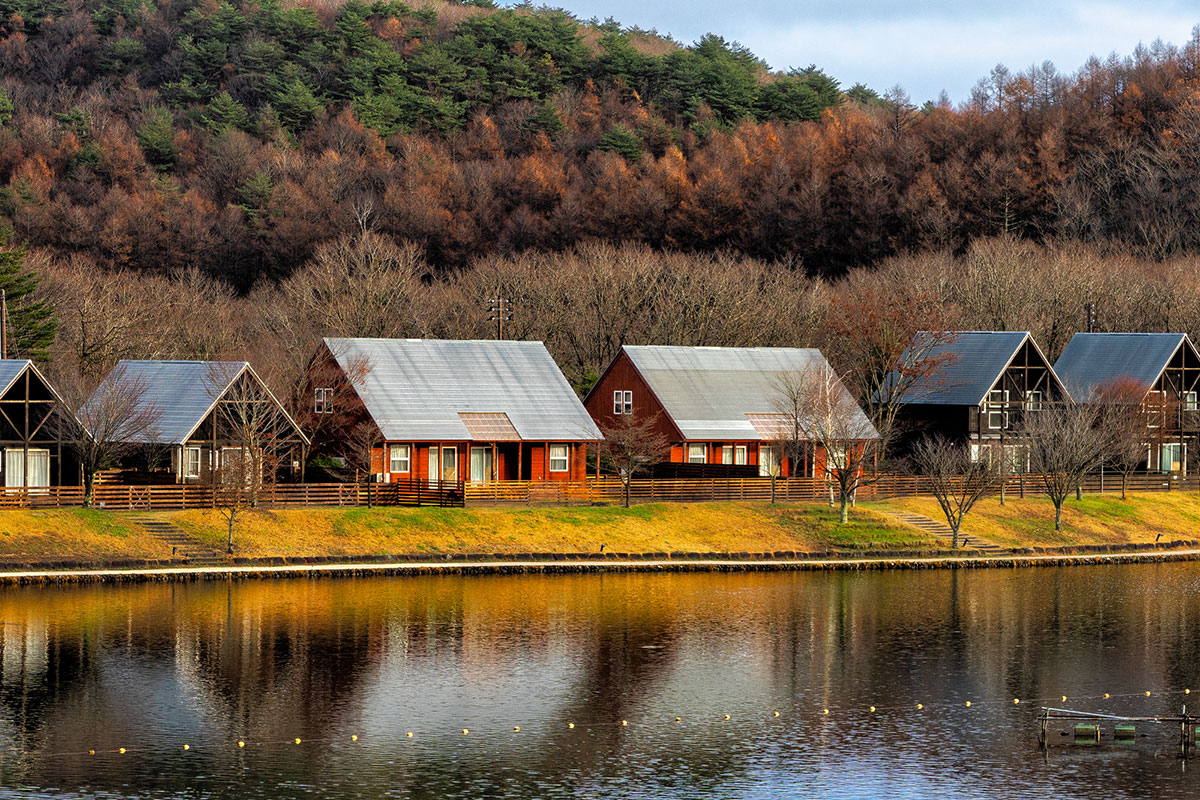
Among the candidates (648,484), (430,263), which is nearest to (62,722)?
(648,484)

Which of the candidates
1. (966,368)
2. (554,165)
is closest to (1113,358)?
(966,368)

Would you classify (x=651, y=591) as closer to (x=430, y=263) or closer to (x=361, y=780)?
(x=361, y=780)

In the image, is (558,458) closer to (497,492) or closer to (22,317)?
(497,492)

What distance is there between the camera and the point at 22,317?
282ft

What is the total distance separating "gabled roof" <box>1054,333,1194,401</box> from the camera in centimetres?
8812

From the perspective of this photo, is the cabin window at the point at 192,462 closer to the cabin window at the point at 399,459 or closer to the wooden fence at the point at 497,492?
the wooden fence at the point at 497,492

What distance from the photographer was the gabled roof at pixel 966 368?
85250 millimetres

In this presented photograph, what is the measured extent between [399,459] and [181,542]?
15.8 m

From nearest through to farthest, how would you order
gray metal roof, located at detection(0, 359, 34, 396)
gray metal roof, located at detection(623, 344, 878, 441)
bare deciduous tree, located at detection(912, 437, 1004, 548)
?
gray metal roof, located at detection(0, 359, 34, 396) → bare deciduous tree, located at detection(912, 437, 1004, 548) → gray metal roof, located at detection(623, 344, 878, 441)

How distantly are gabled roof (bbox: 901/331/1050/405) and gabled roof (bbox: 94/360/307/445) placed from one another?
35.4m

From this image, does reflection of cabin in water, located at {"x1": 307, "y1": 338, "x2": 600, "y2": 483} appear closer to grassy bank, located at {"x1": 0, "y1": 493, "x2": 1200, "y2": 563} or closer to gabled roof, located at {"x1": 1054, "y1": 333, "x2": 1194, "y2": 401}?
grassy bank, located at {"x1": 0, "y1": 493, "x2": 1200, "y2": 563}

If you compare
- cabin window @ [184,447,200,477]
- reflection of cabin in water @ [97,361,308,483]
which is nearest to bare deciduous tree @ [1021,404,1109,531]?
reflection of cabin in water @ [97,361,308,483]

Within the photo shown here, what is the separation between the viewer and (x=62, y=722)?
118 ft

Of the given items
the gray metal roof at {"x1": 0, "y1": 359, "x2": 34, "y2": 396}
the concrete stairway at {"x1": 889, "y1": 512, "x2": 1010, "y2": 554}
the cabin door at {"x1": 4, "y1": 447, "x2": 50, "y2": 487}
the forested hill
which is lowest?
the concrete stairway at {"x1": 889, "y1": 512, "x2": 1010, "y2": 554}
